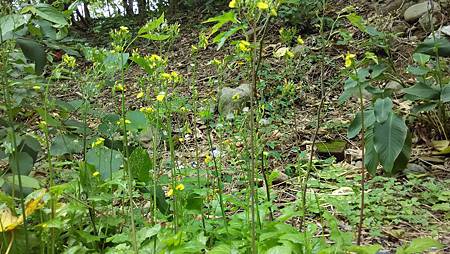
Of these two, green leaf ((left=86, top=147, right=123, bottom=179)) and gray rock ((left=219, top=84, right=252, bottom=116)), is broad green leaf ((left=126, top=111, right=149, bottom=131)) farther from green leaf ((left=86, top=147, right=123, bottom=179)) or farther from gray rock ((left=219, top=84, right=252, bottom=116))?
gray rock ((left=219, top=84, right=252, bottom=116))

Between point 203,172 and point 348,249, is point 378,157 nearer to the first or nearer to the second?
point 203,172

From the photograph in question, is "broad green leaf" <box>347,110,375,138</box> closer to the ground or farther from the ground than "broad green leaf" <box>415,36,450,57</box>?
closer to the ground

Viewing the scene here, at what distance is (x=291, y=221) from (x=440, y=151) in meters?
1.24

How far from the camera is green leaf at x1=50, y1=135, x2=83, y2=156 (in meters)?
1.67

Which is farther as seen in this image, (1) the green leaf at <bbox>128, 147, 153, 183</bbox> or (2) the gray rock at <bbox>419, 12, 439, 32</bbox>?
(2) the gray rock at <bbox>419, 12, 439, 32</bbox>

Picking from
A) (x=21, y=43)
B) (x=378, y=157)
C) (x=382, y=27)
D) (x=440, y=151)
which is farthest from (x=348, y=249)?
(x=382, y=27)

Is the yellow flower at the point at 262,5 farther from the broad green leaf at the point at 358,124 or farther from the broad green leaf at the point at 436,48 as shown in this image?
the broad green leaf at the point at 436,48

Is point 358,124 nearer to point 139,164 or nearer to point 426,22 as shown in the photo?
point 139,164

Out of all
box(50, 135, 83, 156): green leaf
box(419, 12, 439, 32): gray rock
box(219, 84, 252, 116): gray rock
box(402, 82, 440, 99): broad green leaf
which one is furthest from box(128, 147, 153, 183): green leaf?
box(419, 12, 439, 32): gray rock

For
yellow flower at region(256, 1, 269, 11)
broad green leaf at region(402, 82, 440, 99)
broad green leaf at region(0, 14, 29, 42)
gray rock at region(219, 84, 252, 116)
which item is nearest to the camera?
yellow flower at region(256, 1, 269, 11)

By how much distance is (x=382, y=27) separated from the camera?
15.3ft

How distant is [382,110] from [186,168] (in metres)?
1.02

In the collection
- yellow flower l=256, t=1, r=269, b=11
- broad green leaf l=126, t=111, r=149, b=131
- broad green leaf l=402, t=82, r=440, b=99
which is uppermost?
yellow flower l=256, t=1, r=269, b=11

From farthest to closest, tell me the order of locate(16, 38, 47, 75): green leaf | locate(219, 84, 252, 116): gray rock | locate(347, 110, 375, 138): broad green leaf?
locate(219, 84, 252, 116): gray rock, locate(347, 110, 375, 138): broad green leaf, locate(16, 38, 47, 75): green leaf
